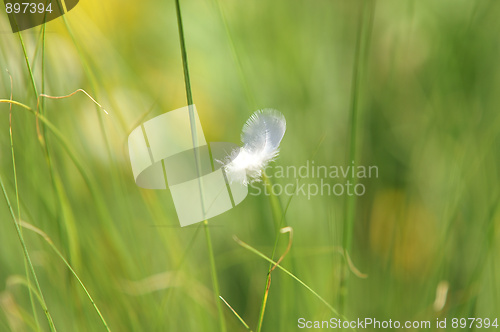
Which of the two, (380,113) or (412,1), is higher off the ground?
(412,1)

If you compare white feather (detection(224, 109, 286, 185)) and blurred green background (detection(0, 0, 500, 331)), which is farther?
blurred green background (detection(0, 0, 500, 331))

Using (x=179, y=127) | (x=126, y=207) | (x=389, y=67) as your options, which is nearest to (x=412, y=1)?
(x=389, y=67)

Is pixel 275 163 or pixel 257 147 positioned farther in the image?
pixel 275 163

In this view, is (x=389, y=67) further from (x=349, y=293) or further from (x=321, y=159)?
(x=349, y=293)

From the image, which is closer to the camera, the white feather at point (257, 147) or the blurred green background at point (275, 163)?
the white feather at point (257, 147)
